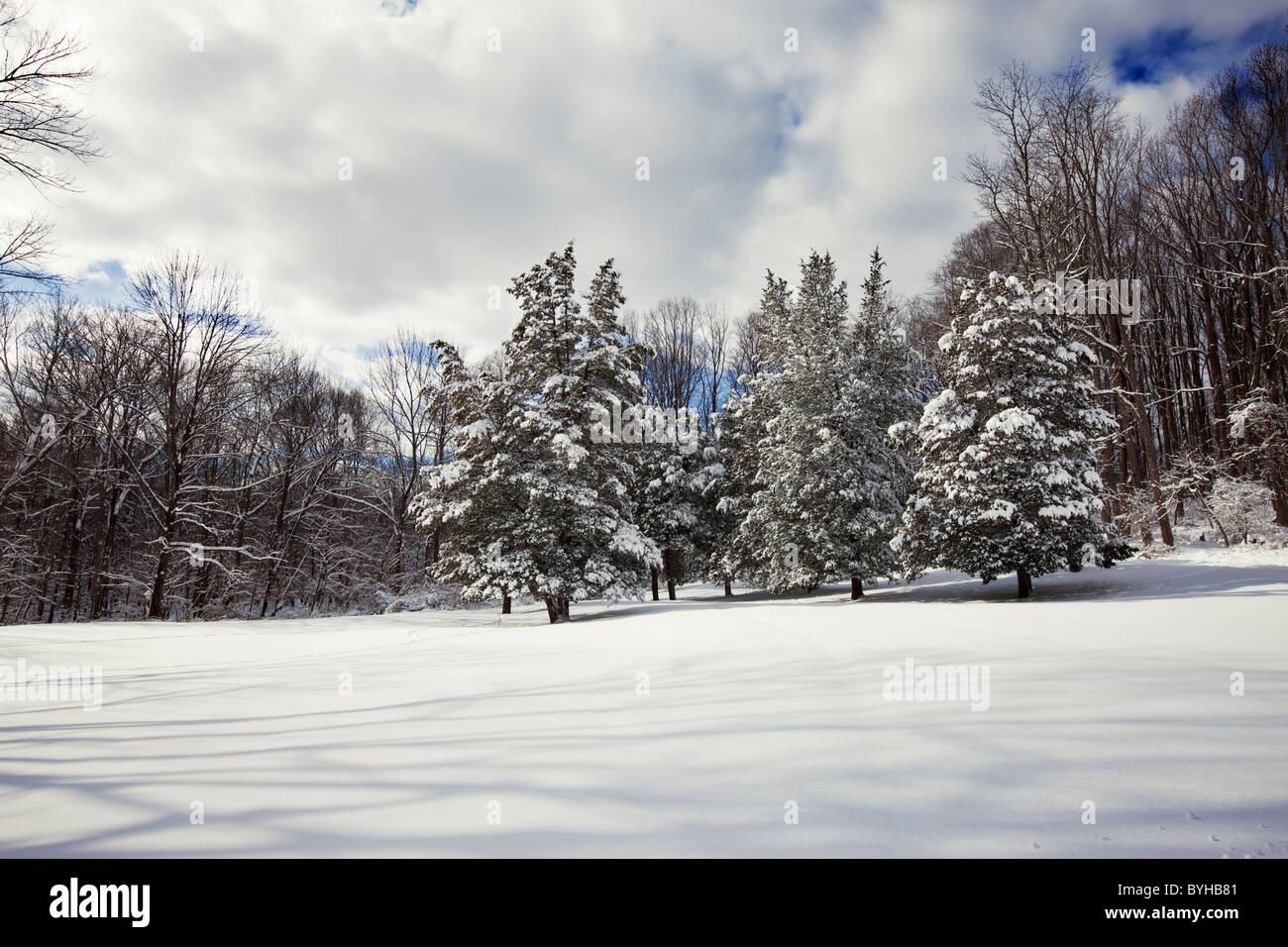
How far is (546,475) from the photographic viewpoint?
16.1 metres

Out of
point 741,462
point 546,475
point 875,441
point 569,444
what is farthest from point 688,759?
point 741,462

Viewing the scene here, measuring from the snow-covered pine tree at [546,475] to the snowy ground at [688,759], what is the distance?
9.32 m

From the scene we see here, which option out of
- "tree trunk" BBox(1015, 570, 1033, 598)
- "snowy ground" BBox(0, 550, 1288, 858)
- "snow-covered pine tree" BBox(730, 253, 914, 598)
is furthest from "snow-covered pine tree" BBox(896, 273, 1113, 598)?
"snowy ground" BBox(0, 550, 1288, 858)

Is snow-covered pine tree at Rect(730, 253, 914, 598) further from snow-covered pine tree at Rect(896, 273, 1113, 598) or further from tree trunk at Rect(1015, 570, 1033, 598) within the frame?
tree trunk at Rect(1015, 570, 1033, 598)

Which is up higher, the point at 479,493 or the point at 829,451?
the point at 829,451

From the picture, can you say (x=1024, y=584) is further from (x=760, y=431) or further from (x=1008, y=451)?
(x=760, y=431)

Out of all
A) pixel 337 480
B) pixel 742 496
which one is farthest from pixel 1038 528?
pixel 337 480

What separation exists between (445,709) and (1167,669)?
576cm

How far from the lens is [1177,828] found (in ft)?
6.93

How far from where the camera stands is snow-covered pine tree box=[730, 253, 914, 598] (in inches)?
734

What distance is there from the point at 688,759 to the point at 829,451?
1691 centimetres

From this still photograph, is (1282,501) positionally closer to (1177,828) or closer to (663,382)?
(1177,828)
